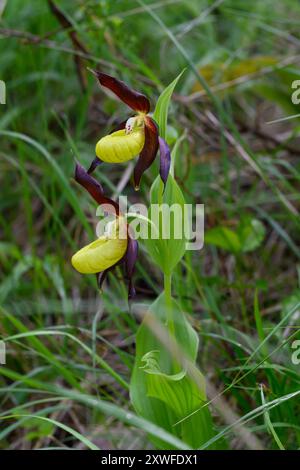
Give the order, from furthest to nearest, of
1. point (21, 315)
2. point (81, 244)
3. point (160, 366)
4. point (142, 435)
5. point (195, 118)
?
point (195, 118) → point (81, 244) → point (21, 315) → point (142, 435) → point (160, 366)

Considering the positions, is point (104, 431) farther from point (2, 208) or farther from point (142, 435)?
point (2, 208)

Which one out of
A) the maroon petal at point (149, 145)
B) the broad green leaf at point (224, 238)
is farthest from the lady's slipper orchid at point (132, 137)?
the broad green leaf at point (224, 238)

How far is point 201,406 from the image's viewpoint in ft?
2.93

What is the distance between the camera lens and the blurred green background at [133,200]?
3.71 ft

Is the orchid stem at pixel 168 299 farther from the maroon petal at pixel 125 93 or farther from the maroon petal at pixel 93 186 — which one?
the maroon petal at pixel 125 93

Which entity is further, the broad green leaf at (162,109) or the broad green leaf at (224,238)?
the broad green leaf at (224,238)

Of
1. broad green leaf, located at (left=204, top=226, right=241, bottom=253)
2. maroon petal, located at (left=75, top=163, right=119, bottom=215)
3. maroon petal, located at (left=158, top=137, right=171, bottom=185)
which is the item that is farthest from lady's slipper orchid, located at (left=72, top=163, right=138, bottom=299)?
broad green leaf, located at (left=204, top=226, right=241, bottom=253)

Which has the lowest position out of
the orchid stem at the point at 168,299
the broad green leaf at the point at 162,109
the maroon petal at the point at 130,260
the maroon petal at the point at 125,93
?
the orchid stem at the point at 168,299

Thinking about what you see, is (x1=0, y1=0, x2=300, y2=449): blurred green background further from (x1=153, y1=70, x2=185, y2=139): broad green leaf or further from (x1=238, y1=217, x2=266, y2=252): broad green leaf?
(x1=153, y1=70, x2=185, y2=139): broad green leaf

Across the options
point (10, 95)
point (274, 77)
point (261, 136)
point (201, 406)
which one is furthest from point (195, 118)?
point (201, 406)

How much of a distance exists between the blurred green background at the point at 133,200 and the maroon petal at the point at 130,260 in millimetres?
142

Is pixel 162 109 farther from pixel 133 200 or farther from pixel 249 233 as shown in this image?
pixel 133 200

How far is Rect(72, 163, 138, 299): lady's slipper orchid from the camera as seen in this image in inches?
34.8
